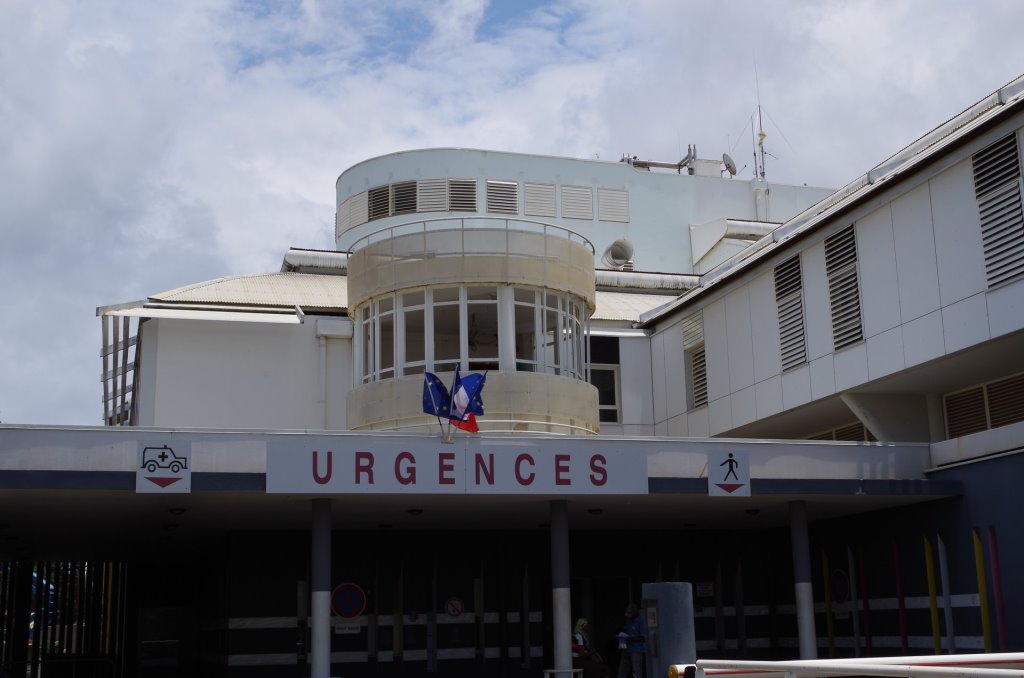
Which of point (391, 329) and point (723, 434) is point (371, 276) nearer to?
point (391, 329)

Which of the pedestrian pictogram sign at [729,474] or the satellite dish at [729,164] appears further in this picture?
the satellite dish at [729,164]

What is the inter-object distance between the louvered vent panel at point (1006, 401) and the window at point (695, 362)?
7677 mm

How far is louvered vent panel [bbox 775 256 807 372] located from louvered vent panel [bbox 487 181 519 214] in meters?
16.3

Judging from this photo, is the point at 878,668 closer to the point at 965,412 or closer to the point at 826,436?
the point at 965,412

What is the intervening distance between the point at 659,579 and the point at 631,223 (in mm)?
19198

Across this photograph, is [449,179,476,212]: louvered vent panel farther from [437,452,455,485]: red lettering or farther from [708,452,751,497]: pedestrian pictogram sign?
[437,452,455,485]: red lettering

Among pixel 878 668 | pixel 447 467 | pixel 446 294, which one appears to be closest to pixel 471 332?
pixel 446 294

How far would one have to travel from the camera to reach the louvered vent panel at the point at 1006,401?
877 inches

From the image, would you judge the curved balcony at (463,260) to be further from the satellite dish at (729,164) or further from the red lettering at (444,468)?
the satellite dish at (729,164)

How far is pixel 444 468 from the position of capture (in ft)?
63.3

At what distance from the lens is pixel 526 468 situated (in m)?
19.7

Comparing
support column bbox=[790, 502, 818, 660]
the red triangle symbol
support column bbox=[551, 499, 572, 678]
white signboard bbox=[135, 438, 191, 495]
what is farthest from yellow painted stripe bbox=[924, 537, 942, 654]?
the red triangle symbol

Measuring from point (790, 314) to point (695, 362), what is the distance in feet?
15.0

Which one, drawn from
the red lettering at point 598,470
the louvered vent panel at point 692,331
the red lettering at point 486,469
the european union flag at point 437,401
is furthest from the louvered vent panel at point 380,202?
the red lettering at point 486,469
